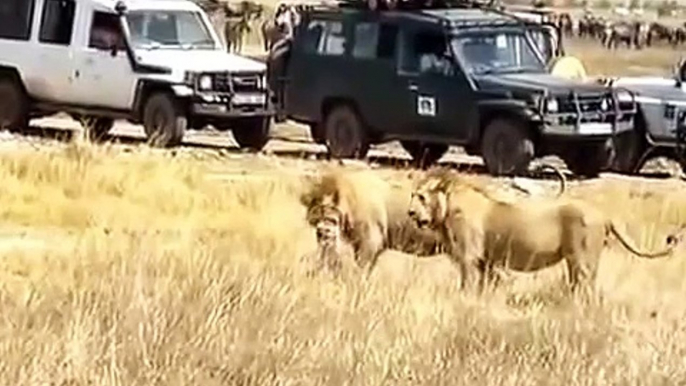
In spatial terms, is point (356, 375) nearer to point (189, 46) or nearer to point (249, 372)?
point (249, 372)

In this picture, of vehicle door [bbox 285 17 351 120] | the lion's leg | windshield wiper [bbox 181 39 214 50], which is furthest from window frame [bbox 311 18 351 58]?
the lion's leg

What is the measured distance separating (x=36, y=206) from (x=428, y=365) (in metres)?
8.31

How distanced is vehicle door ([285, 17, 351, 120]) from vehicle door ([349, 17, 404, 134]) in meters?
0.22

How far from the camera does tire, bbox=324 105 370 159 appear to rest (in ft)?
80.6

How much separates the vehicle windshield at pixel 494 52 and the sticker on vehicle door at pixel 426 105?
0.64 metres

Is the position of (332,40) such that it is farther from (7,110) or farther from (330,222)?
(330,222)

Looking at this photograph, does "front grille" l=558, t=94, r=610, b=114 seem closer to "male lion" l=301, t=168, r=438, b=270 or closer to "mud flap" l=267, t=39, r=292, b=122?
"mud flap" l=267, t=39, r=292, b=122

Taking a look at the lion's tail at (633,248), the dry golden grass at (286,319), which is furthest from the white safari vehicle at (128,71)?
the lion's tail at (633,248)

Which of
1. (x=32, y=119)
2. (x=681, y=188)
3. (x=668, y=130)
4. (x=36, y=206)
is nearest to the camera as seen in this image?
(x=36, y=206)

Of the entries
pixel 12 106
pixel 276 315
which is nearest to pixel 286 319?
pixel 276 315

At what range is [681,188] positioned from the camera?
878 inches

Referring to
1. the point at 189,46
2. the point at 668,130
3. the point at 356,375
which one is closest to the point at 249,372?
the point at 356,375

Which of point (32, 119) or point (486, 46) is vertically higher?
point (486, 46)

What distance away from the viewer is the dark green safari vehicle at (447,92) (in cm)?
2283
